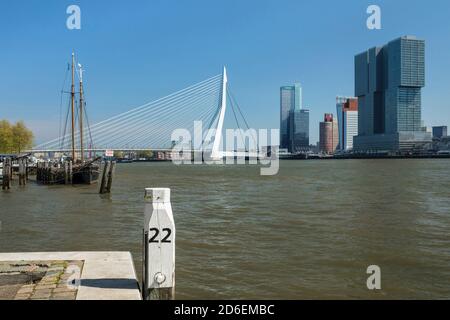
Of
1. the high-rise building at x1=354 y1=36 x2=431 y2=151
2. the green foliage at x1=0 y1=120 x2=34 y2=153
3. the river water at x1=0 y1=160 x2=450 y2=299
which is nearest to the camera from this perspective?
the river water at x1=0 y1=160 x2=450 y2=299

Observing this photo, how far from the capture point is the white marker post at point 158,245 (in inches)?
190

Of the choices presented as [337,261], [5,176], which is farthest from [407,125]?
[337,261]

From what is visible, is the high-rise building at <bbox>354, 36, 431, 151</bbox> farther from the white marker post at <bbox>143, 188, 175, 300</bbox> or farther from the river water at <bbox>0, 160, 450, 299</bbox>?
the white marker post at <bbox>143, 188, 175, 300</bbox>

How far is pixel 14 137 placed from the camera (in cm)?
7556

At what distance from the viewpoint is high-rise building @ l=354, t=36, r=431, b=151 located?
176m

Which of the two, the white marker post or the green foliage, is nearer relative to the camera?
the white marker post

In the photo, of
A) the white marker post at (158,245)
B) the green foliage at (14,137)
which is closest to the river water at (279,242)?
the white marker post at (158,245)

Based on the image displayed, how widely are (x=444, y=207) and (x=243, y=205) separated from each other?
768cm

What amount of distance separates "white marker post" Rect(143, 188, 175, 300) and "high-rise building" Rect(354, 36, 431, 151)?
177 meters

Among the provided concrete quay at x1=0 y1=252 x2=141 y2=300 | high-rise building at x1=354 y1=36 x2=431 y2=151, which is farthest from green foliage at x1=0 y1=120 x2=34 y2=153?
high-rise building at x1=354 y1=36 x2=431 y2=151

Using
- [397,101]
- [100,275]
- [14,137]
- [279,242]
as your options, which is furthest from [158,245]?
[397,101]

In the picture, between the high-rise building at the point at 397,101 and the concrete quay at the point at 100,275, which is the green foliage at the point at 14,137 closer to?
the concrete quay at the point at 100,275

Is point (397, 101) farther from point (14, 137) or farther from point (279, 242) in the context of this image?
point (279, 242)

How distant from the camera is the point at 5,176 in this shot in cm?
3259
